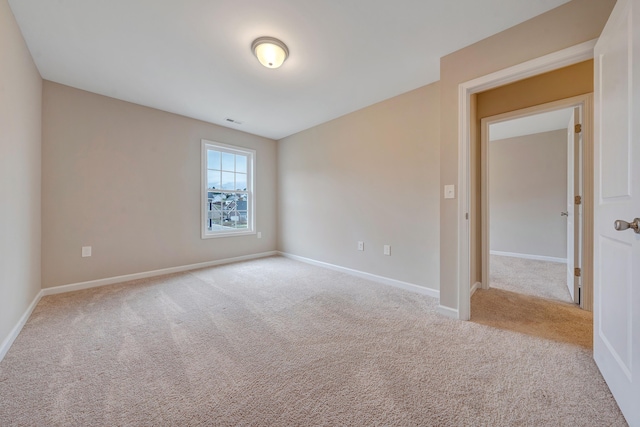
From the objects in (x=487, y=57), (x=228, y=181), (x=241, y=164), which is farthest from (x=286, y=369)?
(x=241, y=164)

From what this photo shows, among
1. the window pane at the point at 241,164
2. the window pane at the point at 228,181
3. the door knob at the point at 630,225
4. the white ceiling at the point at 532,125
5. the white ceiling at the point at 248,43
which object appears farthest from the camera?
the window pane at the point at 241,164

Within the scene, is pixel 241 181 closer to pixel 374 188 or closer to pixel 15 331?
pixel 374 188

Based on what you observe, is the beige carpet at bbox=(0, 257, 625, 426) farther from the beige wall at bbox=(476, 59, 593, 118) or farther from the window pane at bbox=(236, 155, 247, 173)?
the window pane at bbox=(236, 155, 247, 173)

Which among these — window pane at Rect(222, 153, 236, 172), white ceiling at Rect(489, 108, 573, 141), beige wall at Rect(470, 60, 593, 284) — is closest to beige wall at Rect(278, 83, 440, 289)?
beige wall at Rect(470, 60, 593, 284)

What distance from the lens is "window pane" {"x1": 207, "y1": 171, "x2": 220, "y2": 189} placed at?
12.9 ft

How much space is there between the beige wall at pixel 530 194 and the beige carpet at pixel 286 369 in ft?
12.0

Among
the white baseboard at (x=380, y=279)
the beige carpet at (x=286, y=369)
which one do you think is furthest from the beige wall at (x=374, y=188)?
the beige carpet at (x=286, y=369)

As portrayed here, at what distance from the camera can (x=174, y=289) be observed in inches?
110

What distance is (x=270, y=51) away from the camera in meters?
2.02

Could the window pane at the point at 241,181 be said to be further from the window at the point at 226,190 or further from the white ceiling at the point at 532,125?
the white ceiling at the point at 532,125

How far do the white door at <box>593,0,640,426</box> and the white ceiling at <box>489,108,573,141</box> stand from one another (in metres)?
2.62

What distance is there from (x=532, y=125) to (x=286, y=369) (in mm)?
5205

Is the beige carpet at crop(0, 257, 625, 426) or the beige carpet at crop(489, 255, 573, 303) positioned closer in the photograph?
the beige carpet at crop(0, 257, 625, 426)

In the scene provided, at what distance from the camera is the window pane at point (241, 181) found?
4.34m
